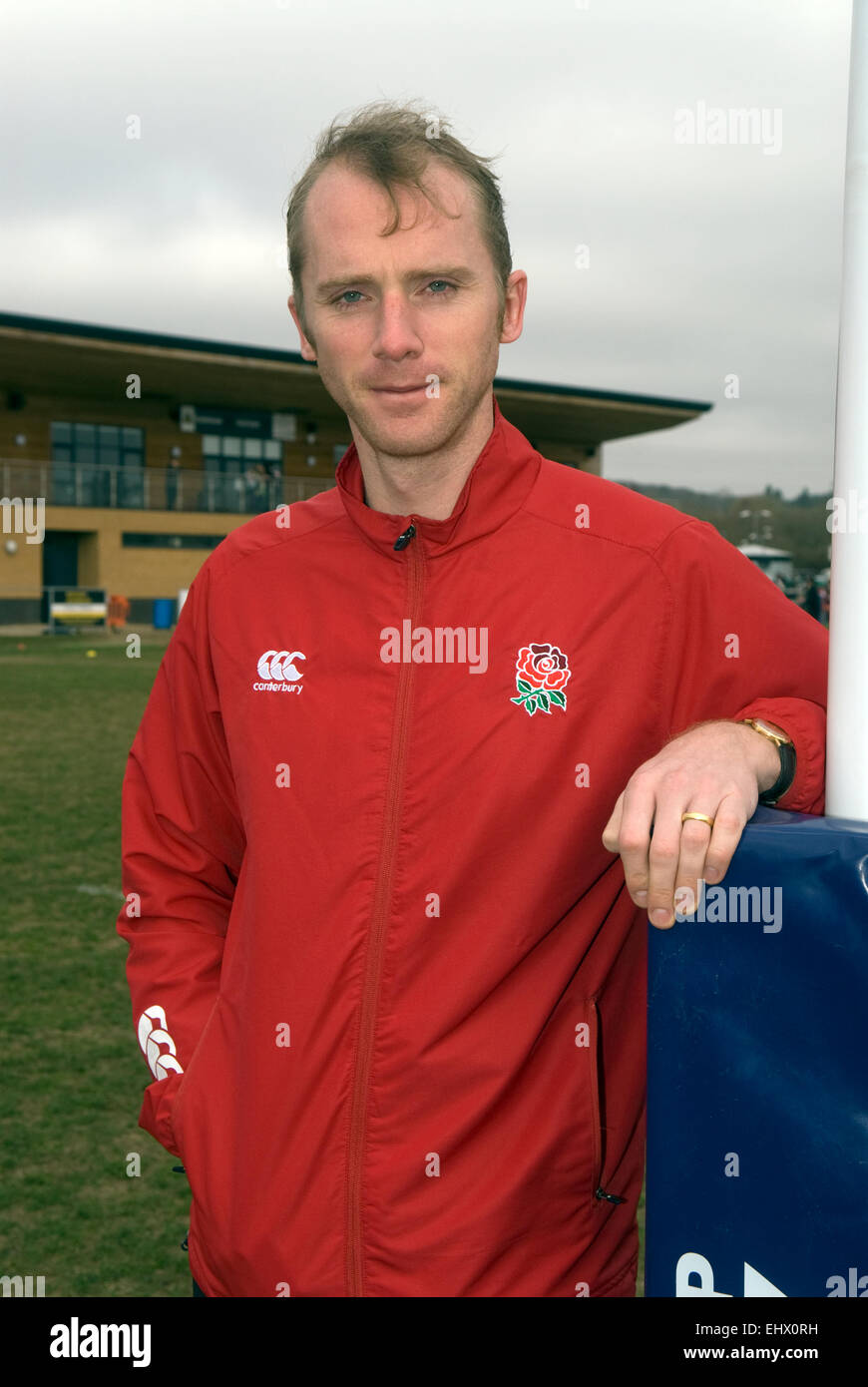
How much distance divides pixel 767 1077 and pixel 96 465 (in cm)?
3886

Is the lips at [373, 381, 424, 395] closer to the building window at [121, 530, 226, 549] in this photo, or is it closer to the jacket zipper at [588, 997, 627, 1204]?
the jacket zipper at [588, 997, 627, 1204]

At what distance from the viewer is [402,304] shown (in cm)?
162

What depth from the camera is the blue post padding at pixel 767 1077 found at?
1.02 m

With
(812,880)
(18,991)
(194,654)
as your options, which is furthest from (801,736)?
(18,991)

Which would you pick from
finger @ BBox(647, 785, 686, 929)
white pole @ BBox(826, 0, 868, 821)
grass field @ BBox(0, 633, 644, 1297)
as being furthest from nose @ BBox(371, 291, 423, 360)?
grass field @ BBox(0, 633, 644, 1297)

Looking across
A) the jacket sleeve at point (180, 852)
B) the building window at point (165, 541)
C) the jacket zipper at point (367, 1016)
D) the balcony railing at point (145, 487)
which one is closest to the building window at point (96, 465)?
the balcony railing at point (145, 487)

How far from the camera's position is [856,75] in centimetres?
108

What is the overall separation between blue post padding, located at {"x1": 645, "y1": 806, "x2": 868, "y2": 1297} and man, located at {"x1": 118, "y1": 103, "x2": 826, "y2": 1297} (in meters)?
0.39

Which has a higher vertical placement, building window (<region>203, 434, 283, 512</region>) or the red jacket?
building window (<region>203, 434, 283, 512</region>)

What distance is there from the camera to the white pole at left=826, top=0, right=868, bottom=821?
1.08 metres

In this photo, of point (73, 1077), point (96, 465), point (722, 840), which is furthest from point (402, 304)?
point (96, 465)

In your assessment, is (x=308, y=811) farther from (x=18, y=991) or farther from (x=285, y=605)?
(x=18, y=991)

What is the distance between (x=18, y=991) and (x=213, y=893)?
3.77 meters

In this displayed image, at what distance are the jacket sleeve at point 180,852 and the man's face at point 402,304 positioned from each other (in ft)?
1.40
